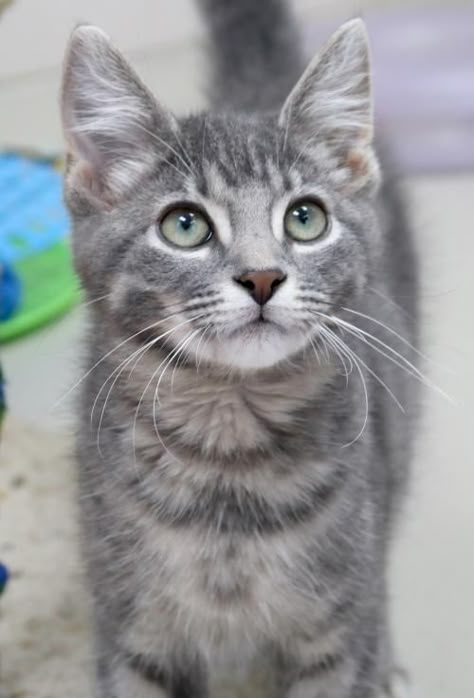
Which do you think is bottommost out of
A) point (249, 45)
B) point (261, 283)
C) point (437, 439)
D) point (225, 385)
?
point (437, 439)

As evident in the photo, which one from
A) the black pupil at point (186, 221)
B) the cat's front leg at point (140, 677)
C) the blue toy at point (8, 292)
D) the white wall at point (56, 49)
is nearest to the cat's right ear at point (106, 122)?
the black pupil at point (186, 221)

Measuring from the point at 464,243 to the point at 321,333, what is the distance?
1542 millimetres

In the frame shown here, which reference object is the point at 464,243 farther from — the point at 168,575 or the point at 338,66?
the point at 168,575

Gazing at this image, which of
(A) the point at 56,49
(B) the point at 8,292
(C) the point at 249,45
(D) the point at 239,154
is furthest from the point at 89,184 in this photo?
(A) the point at 56,49

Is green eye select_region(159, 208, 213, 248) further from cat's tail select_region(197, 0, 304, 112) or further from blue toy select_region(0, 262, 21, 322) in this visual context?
blue toy select_region(0, 262, 21, 322)

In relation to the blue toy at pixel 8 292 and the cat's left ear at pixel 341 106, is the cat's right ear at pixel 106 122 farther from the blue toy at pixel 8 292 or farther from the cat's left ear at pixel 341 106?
the blue toy at pixel 8 292

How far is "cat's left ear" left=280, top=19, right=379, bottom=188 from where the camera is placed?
1158 mm

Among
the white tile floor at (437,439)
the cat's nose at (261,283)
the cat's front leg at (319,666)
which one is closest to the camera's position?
the cat's nose at (261,283)

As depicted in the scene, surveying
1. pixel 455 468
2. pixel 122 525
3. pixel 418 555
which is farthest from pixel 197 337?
pixel 455 468

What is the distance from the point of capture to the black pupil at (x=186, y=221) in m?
1.06

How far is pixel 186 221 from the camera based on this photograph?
3.49 ft

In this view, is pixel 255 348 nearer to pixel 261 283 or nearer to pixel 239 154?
pixel 261 283

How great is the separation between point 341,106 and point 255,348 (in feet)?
1.20

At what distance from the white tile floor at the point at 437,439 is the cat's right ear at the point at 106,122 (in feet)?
0.97
